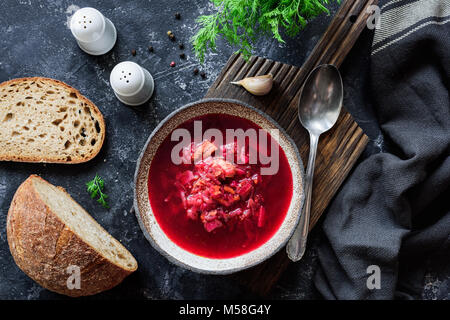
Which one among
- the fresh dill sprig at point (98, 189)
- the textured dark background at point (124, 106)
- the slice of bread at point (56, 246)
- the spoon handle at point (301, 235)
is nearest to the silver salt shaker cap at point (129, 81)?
the textured dark background at point (124, 106)

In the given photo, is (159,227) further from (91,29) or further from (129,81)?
(91,29)

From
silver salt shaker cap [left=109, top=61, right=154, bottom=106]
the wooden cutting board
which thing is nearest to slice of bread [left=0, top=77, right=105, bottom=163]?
silver salt shaker cap [left=109, top=61, right=154, bottom=106]

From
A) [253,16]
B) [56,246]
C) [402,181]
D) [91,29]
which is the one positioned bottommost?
[56,246]

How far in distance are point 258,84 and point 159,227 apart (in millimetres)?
1162

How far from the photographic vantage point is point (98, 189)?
3.08 meters

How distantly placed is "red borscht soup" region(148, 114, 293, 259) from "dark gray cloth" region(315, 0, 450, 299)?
0.55 m

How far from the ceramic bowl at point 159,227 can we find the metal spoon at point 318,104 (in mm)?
240

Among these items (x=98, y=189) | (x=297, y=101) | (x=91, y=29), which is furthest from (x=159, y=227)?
(x=91, y=29)

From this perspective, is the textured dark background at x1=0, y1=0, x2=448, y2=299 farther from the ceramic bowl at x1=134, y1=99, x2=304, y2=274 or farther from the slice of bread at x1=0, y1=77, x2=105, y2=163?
the ceramic bowl at x1=134, y1=99, x2=304, y2=274

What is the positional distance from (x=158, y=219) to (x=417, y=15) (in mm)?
2194

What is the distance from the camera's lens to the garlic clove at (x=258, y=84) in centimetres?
291

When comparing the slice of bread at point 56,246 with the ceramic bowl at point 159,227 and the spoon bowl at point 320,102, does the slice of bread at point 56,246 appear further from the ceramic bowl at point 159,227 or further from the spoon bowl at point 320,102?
the spoon bowl at point 320,102

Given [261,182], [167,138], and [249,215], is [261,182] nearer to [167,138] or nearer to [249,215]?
[249,215]

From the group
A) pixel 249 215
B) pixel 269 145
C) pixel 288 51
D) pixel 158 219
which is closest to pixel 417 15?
pixel 288 51
